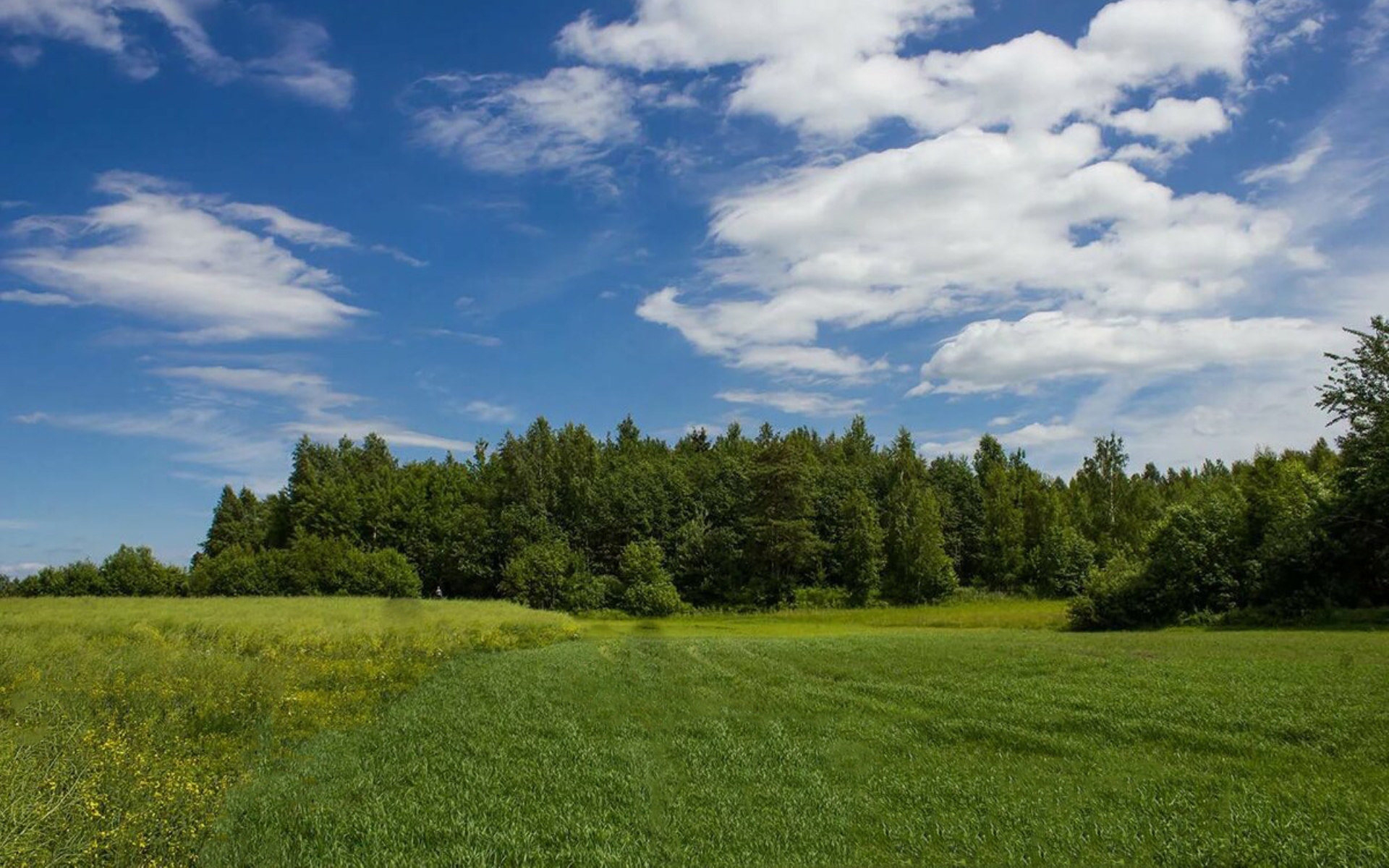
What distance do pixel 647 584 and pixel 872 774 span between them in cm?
7393

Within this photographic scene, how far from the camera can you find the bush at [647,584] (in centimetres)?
8575

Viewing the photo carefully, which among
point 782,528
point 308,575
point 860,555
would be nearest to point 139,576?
point 308,575

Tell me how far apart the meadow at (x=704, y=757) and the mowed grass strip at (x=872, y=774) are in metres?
0.07

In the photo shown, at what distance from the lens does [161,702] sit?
20953mm

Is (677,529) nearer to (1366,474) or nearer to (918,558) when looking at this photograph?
(918,558)

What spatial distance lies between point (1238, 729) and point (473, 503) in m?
107

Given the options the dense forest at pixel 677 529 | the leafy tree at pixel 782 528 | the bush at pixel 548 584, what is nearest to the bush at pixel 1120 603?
the dense forest at pixel 677 529

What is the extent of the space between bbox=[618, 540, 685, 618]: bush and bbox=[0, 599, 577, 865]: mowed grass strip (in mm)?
36825

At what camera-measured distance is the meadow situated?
1150 centimetres

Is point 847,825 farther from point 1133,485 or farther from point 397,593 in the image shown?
point 1133,485

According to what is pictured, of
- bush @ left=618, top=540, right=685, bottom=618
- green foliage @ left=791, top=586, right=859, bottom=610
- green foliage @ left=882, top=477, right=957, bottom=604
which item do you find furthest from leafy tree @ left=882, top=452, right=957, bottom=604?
bush @ left=618, top=540, right=685, bottom=618

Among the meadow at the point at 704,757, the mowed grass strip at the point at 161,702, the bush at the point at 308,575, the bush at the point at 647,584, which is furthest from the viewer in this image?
the bush at the point at 308,575

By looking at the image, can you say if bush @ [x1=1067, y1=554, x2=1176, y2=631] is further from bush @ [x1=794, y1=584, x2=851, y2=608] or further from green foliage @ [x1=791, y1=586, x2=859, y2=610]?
bush @ [x1=794, y1=584, x2=851, y2=608]

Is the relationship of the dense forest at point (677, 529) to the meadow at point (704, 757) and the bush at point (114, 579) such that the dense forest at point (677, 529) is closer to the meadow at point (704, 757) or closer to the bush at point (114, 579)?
the bush at point (114, 579)
